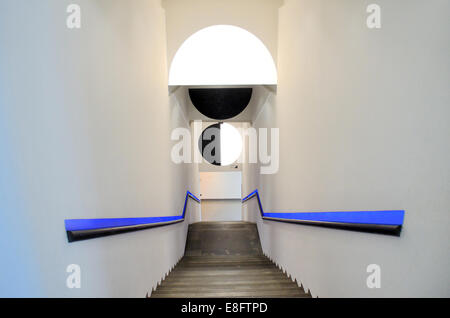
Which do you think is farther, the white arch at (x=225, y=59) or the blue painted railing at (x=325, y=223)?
the white arch at (x=225, y=59)

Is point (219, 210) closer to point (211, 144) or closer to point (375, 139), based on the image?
point (211, 144)

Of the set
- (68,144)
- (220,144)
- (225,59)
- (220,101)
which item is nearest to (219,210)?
(220,144)

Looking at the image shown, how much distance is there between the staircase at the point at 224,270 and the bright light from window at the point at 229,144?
15.2ft

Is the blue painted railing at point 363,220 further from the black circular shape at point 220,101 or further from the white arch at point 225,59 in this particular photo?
the black circular shape at point 220,101

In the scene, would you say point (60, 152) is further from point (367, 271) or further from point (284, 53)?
point (284, 53)

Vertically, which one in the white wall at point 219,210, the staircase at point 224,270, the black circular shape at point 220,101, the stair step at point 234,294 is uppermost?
the black circular shape at point 220,101

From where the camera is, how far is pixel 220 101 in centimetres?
796

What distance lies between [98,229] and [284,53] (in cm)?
334

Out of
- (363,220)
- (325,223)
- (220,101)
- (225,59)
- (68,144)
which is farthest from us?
(220,101)

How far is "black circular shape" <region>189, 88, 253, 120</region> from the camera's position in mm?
7629

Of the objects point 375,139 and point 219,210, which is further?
point 219,210

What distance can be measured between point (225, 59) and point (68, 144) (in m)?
3.59

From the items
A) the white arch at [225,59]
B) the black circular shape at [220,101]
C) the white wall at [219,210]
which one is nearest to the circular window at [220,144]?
the white wall at [219,210]

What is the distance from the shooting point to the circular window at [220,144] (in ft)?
38.2
